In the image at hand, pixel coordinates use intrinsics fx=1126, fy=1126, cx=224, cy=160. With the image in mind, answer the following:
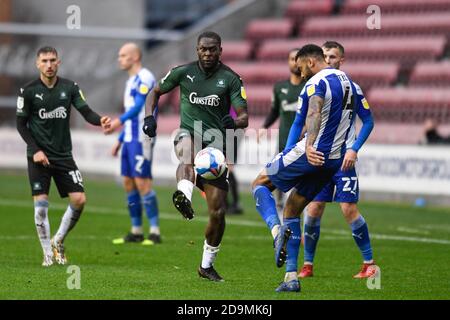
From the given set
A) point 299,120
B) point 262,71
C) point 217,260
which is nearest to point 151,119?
point 299,120

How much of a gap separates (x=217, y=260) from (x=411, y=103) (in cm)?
1374

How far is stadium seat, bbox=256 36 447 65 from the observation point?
1069 inches

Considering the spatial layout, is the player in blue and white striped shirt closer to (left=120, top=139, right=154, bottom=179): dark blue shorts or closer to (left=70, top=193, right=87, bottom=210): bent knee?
(left=70, top=193, right=87, bottom=210): bent knee

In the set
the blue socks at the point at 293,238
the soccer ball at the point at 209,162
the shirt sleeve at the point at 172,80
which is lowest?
the blue socks at the point at 293,238

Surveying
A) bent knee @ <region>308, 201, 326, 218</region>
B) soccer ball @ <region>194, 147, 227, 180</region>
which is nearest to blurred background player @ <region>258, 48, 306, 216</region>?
bent knee @ <region>308, 201, 326, 218</region>

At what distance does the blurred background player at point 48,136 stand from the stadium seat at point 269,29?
1923 centimetres

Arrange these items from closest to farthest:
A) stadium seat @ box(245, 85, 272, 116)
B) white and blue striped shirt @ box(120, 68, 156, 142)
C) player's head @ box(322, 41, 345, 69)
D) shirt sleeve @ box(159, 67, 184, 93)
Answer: shirt sleeve @ box(159, 67, 184, 93) < player's head @ box(322, 41, 345, 69) < white and blue striped shirt @ box(120, 68, 156, 142) < stadium seat @ box(245, 85, 272, 116)

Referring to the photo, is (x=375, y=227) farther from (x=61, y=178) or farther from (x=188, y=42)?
(x=188, y=42)

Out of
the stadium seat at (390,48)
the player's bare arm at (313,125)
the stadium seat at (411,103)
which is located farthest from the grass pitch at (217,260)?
the stadium seat at (390,48)

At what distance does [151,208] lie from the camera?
15.1m

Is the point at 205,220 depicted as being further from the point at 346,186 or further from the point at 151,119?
the point at 151,119

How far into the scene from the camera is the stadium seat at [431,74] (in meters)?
25.9

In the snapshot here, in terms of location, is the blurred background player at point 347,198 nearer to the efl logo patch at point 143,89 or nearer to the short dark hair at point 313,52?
the short dark hair at point 313,52

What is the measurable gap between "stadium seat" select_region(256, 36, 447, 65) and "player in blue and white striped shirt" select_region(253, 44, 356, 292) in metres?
17.3
